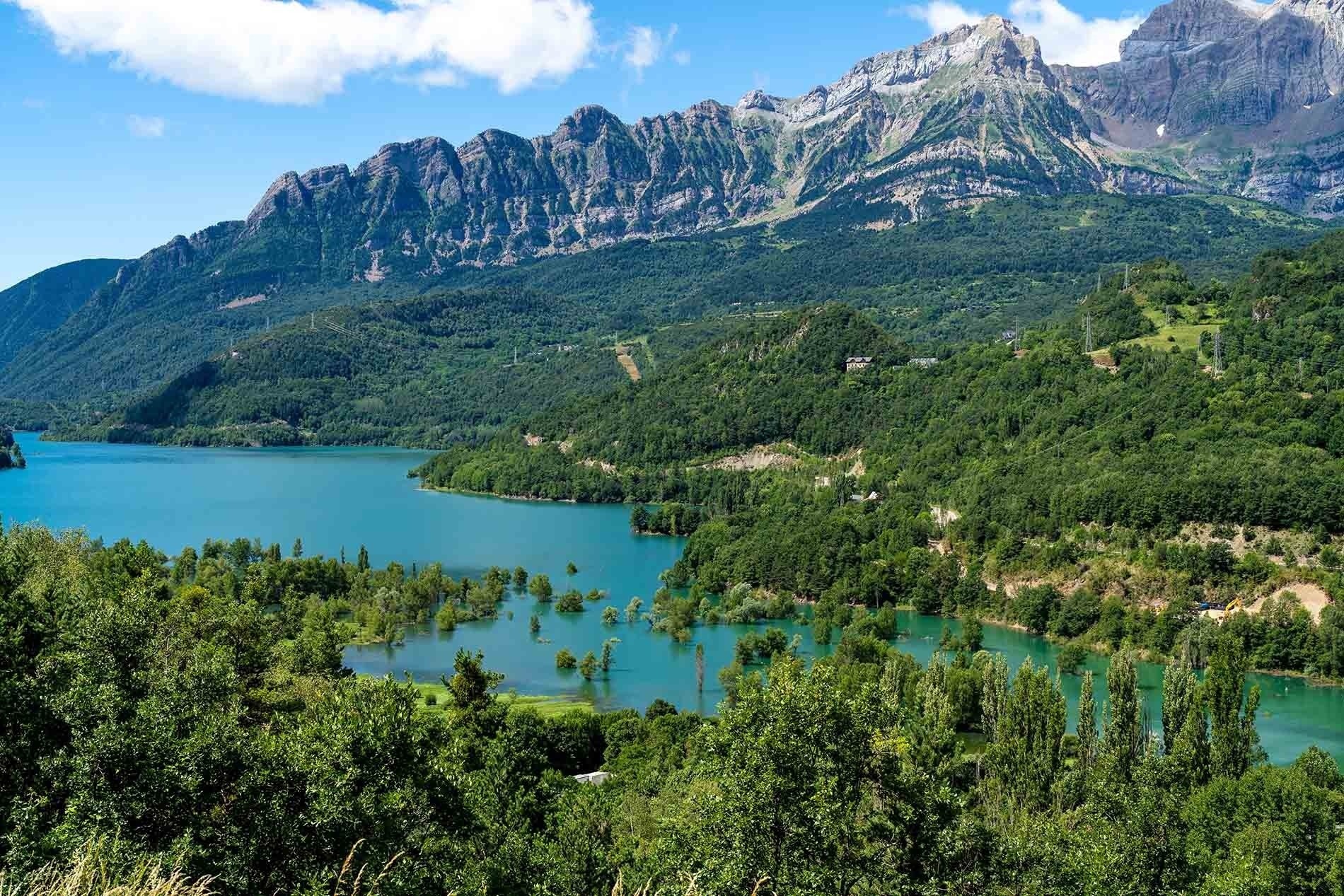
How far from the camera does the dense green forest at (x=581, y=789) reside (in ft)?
50.3

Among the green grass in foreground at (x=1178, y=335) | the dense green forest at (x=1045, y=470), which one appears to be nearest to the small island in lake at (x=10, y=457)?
the dense green forest at (x=1045, y=470)

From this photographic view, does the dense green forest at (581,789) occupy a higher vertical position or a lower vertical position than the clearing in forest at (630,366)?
lower

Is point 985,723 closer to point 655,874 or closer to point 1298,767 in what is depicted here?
point 1298,767

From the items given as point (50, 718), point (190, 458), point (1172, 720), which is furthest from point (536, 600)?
point (190, 458)

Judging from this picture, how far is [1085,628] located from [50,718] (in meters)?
54.2

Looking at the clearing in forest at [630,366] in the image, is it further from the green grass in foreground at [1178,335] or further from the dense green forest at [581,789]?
the dense green forest at [581,789]

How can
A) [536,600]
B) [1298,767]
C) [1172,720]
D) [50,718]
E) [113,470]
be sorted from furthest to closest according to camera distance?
[113,470], [536,600], [1172,720], [1298,767], [50,718]

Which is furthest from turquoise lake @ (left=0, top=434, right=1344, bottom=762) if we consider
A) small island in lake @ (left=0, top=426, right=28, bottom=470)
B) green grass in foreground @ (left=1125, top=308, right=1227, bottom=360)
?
green grass in foreground @ (left=1125, top=308, right=1227, bottom=360)

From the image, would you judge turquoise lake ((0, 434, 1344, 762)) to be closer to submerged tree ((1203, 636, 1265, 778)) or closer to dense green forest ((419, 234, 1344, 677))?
dense green forest ((419, 234, 1344, 677))

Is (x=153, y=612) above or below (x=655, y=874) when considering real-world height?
above

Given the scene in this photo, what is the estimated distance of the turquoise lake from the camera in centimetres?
5407

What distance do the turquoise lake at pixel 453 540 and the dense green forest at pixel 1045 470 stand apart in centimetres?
428

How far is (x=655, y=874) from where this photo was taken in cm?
→ 1580

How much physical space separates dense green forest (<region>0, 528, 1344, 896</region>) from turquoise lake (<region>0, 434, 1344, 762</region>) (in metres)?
12.9
